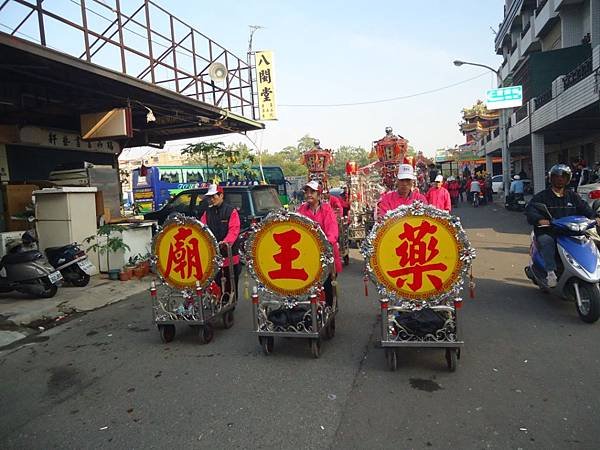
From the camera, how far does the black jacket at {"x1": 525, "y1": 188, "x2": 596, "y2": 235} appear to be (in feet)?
17.3

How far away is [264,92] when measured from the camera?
1481cm

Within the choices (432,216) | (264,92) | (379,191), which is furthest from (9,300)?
(264,92)

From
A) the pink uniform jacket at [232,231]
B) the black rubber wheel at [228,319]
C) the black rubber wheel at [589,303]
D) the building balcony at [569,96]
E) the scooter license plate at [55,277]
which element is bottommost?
the black rubber wheel at [228,319]

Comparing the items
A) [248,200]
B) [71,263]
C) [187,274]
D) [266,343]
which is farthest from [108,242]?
[266,343]

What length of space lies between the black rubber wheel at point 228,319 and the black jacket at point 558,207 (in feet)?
12.5

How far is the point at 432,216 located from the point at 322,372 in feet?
5.50

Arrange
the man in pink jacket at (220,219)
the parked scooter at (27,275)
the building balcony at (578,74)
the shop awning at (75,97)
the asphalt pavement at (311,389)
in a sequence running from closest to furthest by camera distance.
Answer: the asphalt pavement at (311,389) → the man in pink jacket at (220,219) → the shop awning at (75,97) → the parked scooter at (27,275) → the building balcony at (578,74)

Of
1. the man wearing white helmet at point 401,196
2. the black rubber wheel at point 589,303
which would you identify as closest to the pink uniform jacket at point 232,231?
the man wearing white helmet at point 401,196

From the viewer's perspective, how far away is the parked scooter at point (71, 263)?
7.75m

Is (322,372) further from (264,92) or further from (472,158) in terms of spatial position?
(472,158)

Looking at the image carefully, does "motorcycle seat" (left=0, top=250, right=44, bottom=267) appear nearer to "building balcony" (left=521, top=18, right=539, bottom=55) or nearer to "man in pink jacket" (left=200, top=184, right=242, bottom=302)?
"man in pink jacket" (left=200, top=184, right=242, bottom=302)

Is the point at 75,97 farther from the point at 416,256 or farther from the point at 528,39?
the point at 528,39

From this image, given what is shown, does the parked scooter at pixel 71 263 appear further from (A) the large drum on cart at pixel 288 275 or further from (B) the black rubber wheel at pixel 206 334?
(A) the large drum on cart at pixel 288 275

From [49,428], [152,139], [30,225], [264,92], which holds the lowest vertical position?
[49,428]
